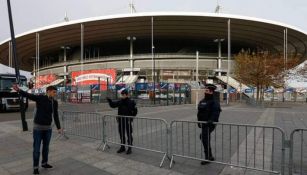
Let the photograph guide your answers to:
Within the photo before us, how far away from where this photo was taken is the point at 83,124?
395 inches

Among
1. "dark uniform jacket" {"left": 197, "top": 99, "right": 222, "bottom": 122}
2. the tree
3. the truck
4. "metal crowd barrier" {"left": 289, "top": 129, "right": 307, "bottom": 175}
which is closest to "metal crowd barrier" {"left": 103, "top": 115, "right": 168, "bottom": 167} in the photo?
"dark uniform jacket" {"left": 197, "top": 99, "right": 222, "bottom": 122}

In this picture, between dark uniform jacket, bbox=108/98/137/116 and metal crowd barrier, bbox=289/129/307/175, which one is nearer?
metal crowd barrier, bbox=289/129/307/175

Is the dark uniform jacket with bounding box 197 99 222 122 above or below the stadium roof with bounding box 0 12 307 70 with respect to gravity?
below

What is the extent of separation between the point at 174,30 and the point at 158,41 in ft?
29.9

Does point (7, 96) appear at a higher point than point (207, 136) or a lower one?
higher

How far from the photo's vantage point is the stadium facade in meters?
53.2

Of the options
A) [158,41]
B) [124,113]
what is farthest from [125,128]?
[158,41]

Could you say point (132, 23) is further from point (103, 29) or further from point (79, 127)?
point (79, 127)

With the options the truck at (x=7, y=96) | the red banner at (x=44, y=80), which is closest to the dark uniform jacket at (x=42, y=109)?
the truck at (x=7, y=96)

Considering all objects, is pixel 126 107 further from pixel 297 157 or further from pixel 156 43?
pixel 156 43

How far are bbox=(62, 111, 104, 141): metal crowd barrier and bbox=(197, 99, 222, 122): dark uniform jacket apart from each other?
131 inches

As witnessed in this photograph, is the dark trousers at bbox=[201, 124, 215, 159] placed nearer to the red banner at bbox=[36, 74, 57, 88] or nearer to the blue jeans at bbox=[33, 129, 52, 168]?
the blue jeans at bbox=[33, 129, 52, 168]

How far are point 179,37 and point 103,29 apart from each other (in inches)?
596

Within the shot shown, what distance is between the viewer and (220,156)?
23.3 ft
